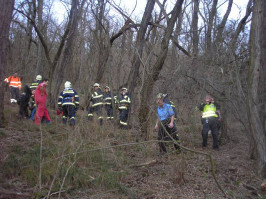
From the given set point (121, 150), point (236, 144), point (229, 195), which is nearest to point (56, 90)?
point (121, 150)

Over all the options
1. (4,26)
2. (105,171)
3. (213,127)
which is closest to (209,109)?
(213,127)

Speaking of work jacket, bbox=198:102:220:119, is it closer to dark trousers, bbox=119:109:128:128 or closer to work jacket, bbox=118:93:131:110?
work jacket, bbox=118:93:131:110

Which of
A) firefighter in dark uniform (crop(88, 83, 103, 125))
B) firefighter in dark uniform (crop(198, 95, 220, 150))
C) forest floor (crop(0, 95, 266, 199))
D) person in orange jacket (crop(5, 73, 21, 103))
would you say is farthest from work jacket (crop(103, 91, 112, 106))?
person in orange jacket (crop(5, 73, 21, 103))

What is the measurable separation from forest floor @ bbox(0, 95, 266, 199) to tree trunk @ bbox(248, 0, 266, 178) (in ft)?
2.70

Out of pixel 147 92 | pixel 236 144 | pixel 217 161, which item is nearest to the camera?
pixel 217 161

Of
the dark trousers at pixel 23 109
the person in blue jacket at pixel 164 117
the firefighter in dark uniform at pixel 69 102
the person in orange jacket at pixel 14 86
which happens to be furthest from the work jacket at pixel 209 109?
the person in orange jacket at pixel 14 86

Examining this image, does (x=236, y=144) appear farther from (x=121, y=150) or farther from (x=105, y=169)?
(x=105, y=169)

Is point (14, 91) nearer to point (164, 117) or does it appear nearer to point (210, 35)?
point (164, 117)

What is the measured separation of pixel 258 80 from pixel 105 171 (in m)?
3.89

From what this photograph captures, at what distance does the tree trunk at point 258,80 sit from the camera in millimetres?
5449

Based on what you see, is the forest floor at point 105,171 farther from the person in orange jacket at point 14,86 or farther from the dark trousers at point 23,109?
the person in orange jacket at point 14,86

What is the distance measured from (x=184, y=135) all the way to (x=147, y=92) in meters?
1.75

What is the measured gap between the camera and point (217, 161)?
632cm

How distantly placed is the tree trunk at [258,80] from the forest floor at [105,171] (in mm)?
823
